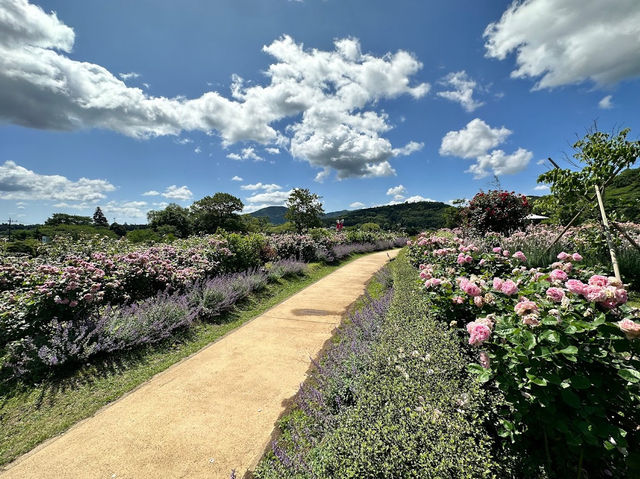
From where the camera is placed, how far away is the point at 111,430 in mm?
2303

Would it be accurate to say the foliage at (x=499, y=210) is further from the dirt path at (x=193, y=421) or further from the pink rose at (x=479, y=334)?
the pink rose at (x=479, y=334)

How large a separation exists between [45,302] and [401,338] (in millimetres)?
4530

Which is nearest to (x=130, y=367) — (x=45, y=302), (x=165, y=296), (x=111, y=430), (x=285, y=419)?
(x=111, y=430)

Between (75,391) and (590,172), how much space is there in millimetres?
7689

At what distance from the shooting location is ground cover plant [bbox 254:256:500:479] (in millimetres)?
1296

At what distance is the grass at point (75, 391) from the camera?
89.7 inches

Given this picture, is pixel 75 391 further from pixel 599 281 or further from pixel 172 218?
pixel 172 218

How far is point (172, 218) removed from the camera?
2288 inches

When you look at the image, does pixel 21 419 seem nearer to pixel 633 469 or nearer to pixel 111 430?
pixel 111 430

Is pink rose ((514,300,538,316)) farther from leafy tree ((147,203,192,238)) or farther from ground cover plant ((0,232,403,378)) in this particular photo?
leafy tree ((147,203,192,238))

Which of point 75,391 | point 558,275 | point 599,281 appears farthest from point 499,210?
point 75,391

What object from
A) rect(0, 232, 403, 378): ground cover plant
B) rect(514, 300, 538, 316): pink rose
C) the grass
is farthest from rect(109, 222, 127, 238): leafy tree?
rect(514, 300, 538, 316): pink rose

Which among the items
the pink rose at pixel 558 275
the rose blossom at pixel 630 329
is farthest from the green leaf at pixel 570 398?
the pink rose at pixel 558 275

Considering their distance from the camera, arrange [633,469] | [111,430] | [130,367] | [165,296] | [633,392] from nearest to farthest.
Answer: [633,469], [633,392], [111,430], [130,367], [165,296]
